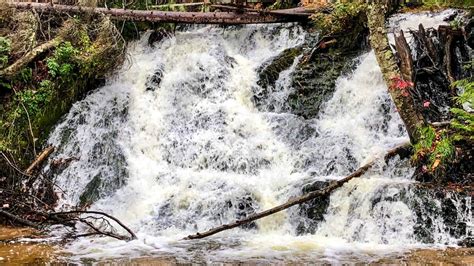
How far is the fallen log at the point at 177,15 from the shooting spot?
1230 cm

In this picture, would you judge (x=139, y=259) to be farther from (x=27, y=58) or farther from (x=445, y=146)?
(x=27, y=58)

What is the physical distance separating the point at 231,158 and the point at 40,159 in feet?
12.2

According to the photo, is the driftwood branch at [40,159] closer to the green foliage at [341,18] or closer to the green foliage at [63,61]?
the green foliage at [63,61]

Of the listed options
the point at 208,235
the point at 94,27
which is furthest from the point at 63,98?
the point at 208,235

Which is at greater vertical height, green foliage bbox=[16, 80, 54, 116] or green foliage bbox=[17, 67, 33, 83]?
green foliage bbox=[17, 67, 33, 83]

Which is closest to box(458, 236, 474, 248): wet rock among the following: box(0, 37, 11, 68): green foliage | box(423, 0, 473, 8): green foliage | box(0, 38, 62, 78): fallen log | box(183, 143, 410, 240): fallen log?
box(183, 143, 410, 240): fallen log

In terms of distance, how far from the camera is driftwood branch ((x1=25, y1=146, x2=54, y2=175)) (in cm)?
995

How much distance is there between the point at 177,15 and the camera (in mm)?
12484

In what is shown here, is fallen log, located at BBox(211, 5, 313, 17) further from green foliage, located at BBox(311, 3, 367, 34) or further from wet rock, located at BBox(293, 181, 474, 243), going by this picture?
wet rock, located at BBox(293, 181, 474, 243)

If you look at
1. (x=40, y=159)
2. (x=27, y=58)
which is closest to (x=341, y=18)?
(x=27, y=58)

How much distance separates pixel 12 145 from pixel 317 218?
6172mm

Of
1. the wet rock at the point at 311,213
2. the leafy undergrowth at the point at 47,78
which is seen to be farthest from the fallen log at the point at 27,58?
the wet rock at the point at 311,213

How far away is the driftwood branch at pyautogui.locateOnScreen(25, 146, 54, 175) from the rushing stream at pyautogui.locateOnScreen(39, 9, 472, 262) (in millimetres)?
156

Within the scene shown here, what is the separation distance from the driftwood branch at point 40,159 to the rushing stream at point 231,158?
16 centimetres
